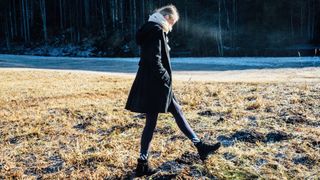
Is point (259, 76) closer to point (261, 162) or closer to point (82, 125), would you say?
point (82, 125)

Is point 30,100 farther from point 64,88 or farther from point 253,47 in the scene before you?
point 253,47

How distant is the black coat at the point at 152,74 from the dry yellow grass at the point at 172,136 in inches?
32.3

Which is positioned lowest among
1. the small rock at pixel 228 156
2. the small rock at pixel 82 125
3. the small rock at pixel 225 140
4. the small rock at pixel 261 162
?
the small rock at pixel 261 162

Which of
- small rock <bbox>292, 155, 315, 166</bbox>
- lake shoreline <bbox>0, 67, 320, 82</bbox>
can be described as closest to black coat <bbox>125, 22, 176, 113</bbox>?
small rock <bbox>292, 155, 315, 166</bbox>

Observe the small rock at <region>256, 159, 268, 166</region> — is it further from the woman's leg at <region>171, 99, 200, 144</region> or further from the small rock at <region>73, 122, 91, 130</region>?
the small rock at <region>73, 122, 91, 130</region>

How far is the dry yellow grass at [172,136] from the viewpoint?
495 centimetres

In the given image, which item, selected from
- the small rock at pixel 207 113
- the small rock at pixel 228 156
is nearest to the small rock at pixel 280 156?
the small rock at pixel 228 156

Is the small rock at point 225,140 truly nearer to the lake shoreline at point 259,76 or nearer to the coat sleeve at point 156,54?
the coat sleeve at point 156,54

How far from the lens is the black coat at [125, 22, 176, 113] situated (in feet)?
14.9

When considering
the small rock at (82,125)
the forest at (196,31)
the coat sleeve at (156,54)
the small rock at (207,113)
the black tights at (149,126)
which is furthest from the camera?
the forest at (196,31)

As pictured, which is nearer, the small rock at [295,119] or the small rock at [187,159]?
the small rock at [187,159]

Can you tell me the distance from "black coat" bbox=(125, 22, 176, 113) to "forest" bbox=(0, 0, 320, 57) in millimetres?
25044

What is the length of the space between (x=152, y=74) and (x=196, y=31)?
3287 cm

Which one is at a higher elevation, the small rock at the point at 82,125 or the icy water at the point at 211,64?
the icy water at the point at 211,64
